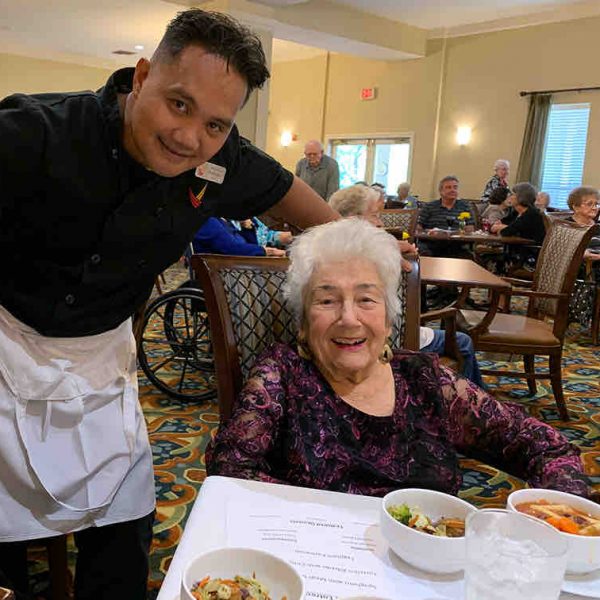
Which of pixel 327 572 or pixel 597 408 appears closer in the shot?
pixel 327 572

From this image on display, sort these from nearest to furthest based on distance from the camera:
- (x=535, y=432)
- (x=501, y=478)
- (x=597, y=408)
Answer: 1. (x=535, y=432)
2. (x=501, y=478)
3. (x=597, y=408)

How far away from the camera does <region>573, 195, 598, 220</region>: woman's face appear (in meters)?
5.32

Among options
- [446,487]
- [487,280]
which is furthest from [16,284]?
[487,280]

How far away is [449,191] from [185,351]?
172 inches

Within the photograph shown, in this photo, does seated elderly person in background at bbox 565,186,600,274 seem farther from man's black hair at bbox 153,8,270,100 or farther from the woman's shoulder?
man's black hair at bbox 153,8,270,100

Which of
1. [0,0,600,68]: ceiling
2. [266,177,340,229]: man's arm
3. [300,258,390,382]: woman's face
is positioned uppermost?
[0,0,600,68]: ceiling

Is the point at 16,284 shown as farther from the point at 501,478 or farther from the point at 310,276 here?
the point at 501,478

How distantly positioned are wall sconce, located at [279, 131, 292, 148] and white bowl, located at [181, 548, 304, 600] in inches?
485

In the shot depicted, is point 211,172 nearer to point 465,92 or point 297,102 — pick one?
point 465,92

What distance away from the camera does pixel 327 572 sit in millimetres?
795

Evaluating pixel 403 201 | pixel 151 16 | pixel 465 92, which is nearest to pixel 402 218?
pixel 403 201

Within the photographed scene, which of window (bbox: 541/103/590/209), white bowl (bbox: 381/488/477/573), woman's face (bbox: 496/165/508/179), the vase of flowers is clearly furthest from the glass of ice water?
window (bbox: 541/103/590/209)

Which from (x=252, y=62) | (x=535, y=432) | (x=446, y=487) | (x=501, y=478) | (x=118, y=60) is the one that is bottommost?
(x=501, y=478)

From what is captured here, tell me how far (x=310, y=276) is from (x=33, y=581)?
50.4 inches
